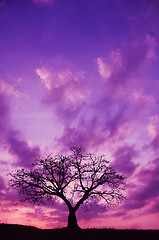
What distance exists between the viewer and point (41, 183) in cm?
3353

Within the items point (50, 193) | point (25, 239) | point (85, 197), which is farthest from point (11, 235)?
point (85, 197)

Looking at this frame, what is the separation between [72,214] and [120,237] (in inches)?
292

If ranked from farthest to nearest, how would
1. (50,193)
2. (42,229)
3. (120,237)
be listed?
1. (50,193)
2. (42,229)
3. (120,237)

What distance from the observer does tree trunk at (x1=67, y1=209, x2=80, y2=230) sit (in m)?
30.1

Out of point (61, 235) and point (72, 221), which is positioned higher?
point (72, 221)

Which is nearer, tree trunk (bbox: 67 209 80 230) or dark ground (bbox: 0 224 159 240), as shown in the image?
dark ground (bbox: 0 224 159 240)

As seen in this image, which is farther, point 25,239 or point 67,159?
point 67,159

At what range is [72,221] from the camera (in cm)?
3053

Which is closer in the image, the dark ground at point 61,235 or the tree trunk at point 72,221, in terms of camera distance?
the dark ground at point 61,235

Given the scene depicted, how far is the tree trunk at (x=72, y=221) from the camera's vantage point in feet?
98.8

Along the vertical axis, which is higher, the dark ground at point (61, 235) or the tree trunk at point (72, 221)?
the tree trunk at point (72, 221)

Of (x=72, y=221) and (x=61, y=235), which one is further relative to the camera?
(x=72, y=221)

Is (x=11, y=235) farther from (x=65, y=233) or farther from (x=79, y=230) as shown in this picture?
(x=79, y=230)

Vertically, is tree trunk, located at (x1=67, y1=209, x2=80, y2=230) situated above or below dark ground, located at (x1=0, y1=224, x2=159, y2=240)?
above
